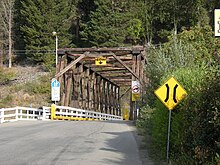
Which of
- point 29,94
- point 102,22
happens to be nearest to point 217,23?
A: point 29,94

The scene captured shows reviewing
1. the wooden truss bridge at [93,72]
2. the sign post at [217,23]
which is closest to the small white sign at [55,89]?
the wooden truss bridge at [93,72]

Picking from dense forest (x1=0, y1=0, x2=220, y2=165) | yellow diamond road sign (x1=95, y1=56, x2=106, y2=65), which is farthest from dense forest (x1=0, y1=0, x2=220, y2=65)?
yellow diamond road sign (x1=95, y1=56, x2=106, y2=65)

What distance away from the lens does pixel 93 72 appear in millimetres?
43719

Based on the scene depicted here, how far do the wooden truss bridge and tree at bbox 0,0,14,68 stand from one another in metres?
18.8

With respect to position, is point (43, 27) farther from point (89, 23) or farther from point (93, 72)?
point (93, 72)

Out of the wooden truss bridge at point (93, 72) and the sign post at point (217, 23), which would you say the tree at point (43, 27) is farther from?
the sign post at point (217, 23)

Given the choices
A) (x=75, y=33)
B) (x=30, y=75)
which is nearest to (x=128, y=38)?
(x=75, y=33)

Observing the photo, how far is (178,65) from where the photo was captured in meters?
19.1

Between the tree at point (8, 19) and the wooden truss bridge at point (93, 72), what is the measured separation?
18758 millimetres

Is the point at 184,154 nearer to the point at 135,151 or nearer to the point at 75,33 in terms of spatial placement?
the point at 135,151

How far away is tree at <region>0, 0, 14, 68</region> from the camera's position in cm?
6325

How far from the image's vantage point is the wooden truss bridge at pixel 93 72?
35.3 meters

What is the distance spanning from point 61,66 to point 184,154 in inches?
1016

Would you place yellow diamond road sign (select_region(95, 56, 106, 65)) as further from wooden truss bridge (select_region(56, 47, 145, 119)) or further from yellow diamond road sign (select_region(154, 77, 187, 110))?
yellow diamond road sign (select_region(154, 77, 187, 110))
